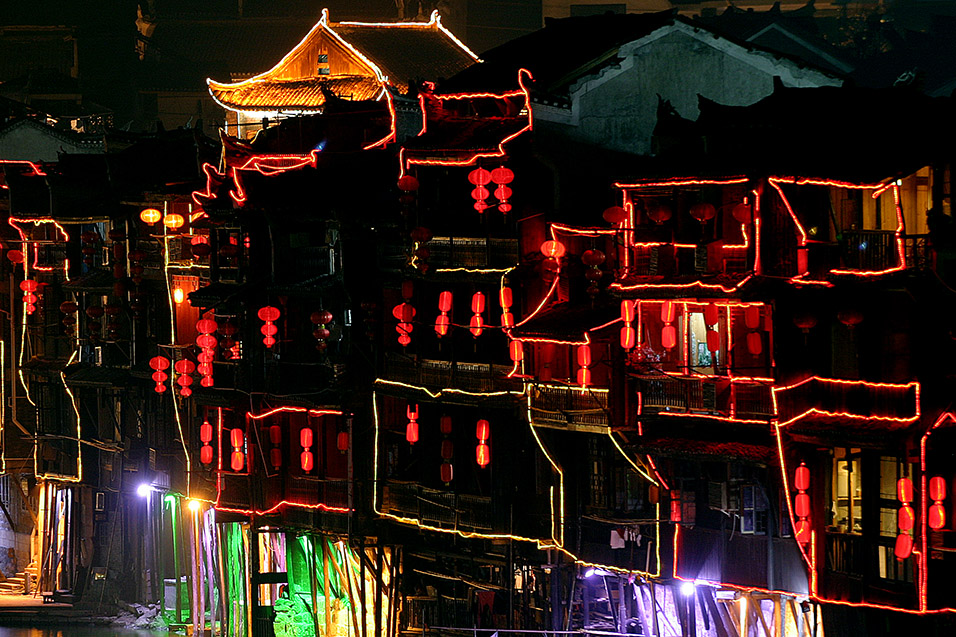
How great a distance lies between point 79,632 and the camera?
50.2m

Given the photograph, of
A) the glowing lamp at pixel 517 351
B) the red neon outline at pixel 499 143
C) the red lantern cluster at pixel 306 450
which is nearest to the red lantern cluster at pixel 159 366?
the red lantern cluster at pixel 306 450

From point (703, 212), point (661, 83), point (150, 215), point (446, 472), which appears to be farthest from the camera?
point (150, 215)

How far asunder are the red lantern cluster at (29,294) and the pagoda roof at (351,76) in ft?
32.9

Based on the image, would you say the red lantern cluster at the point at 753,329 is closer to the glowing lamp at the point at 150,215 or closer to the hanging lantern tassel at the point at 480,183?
the hanging lantern tassel at the point at 480,183

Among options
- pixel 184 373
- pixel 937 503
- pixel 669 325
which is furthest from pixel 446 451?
pixel 937 503

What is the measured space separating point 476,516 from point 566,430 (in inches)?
140

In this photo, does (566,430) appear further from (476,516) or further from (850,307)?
(850,307)

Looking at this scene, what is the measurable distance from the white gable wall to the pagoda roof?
50.0 feet

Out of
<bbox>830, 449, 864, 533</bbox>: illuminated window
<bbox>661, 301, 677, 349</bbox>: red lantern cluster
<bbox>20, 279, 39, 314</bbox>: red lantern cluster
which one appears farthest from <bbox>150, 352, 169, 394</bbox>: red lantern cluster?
<bbox>830, 449, 864, 533</bbox>: illuminated window

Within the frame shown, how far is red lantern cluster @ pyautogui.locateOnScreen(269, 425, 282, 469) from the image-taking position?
154 feet

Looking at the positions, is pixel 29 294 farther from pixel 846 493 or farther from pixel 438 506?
pixel 846 493

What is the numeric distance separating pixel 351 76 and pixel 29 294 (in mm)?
13562

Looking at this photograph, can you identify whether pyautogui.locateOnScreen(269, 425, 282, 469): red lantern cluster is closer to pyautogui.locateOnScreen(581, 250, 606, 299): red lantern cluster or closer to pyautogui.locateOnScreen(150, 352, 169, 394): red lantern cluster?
pyautogui.locateOnScreen(150, 352, 169, 394): red lantern cluster

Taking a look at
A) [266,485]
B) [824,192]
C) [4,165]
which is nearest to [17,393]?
[4,165]
